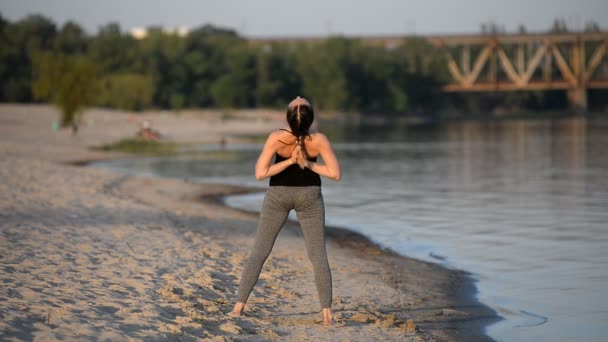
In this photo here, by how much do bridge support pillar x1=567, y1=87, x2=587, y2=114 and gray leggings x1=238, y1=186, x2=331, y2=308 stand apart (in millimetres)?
115787

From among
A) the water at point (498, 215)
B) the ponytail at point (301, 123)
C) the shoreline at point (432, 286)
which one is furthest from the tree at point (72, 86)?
the ponytail at point (301, 123)

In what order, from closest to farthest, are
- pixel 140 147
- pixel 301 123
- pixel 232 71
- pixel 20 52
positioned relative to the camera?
pixel 301 123 → pixel 140 147 → pixel 20 52 → pixel 232 71

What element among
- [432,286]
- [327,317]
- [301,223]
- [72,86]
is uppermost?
[72,86]

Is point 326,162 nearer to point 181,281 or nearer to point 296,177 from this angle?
point 296,177

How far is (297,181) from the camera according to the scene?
7211mm

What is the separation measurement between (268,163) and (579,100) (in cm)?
11732

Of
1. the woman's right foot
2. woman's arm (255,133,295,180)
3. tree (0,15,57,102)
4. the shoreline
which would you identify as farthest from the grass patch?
tree (0,15,57,102)

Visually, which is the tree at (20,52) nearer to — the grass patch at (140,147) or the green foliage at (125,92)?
the green foliage at (125,92)

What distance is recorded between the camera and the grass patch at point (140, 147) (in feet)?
139

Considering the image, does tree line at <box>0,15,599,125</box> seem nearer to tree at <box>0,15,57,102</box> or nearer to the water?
tree at <box>0,15,57,102</box>

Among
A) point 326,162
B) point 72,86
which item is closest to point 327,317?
point 326,162

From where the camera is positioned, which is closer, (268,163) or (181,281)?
(268,163)

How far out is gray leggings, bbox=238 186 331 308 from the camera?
285 inches

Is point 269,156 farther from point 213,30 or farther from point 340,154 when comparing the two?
point 213,30
